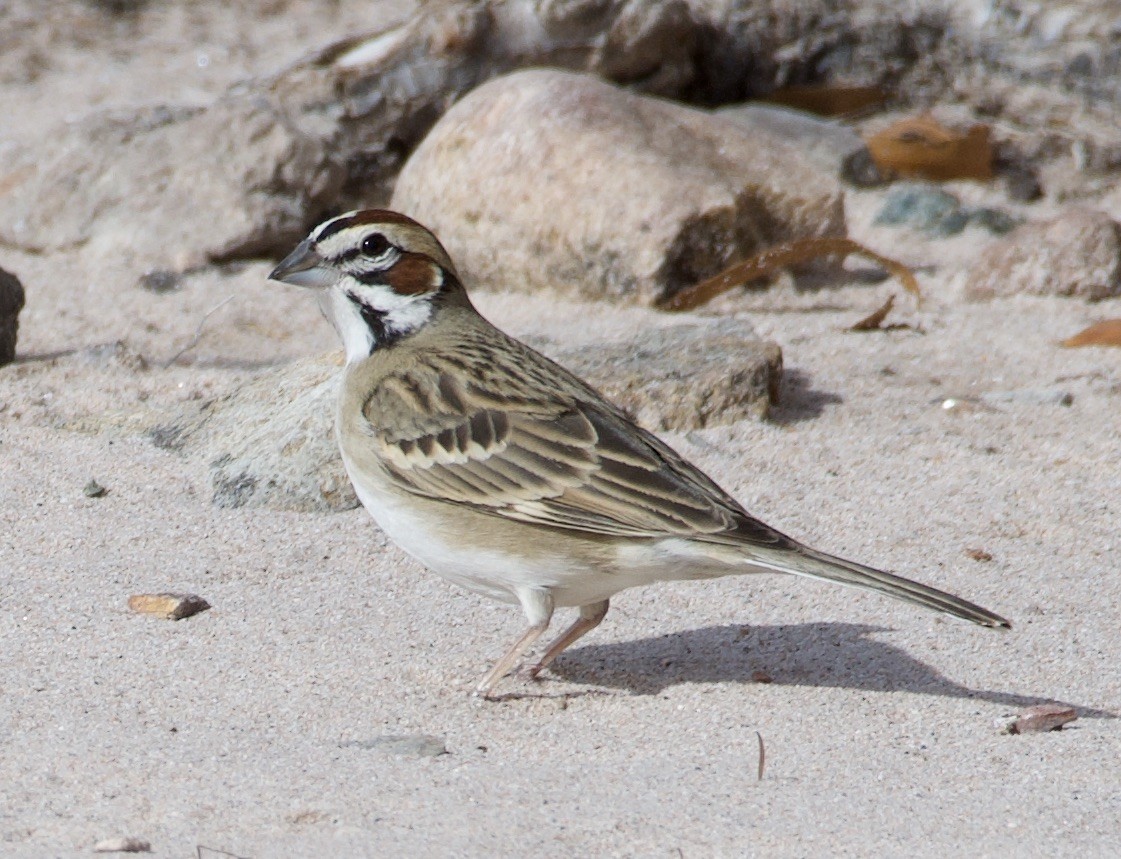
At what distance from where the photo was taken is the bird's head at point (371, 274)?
17.0 feet

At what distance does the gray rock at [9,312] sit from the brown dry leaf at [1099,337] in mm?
4667

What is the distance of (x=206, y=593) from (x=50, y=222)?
4158 millimetres

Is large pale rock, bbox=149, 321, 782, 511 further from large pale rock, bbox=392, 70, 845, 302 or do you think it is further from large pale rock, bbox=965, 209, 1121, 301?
large pale rock, bbox=965, 209, 1121, 301

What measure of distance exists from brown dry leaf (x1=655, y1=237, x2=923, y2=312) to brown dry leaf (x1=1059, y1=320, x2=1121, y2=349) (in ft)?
2.64

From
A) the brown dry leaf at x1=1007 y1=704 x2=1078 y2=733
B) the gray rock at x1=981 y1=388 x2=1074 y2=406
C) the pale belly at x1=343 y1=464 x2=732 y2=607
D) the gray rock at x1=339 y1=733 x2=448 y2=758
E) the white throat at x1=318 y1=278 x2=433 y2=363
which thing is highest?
the white throat at x1=318 y1=278 x2=433 y2=363

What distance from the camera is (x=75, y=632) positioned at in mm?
5008

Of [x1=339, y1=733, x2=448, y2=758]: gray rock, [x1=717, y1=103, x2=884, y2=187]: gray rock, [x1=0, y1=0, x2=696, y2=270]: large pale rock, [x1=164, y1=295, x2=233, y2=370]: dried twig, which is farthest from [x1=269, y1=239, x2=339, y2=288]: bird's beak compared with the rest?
[x1=717, y1=103, x2=884, y2=187]: gray rock

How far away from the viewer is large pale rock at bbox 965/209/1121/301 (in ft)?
27.9

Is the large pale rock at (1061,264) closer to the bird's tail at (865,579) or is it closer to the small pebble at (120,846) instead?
the bird's tail at (865,579)

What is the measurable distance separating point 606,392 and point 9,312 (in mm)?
2547

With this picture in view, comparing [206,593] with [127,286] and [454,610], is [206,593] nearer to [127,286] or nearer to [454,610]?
[454,610]

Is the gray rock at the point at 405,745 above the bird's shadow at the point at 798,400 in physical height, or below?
above

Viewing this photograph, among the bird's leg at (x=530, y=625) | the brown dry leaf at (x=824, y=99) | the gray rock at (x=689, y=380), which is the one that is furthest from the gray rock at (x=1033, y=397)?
the brown dry leaf at (x=824, y=99)

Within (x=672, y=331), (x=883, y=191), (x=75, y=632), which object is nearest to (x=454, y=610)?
(x=75, y=632)
